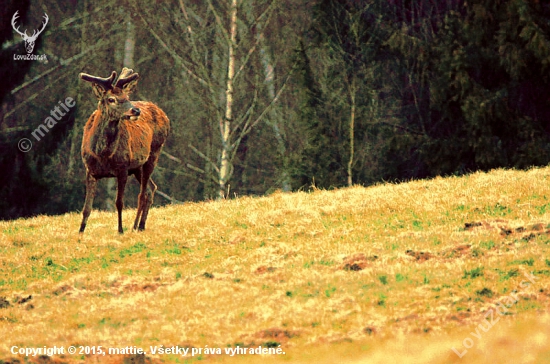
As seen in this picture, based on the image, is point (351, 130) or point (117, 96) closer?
point (117, 96)

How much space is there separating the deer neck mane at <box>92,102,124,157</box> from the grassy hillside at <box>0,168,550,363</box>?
141 cm

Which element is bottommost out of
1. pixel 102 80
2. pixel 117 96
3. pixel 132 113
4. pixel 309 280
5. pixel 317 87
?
pixel 317 87

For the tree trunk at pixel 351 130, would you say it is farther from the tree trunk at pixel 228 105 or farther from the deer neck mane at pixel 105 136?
the deer neck mane at pixel 105 136

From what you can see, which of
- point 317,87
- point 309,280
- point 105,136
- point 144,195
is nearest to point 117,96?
point 105,136

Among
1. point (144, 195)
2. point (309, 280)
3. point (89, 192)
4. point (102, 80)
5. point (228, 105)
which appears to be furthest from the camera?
point (228, 105)

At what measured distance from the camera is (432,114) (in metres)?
29.4

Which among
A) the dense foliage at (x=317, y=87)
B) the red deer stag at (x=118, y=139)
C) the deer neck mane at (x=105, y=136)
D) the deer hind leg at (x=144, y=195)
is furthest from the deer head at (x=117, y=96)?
the dense foliage at (x=317, y=87)

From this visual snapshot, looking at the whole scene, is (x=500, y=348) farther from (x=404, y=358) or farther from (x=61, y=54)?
(x=61, y=54)

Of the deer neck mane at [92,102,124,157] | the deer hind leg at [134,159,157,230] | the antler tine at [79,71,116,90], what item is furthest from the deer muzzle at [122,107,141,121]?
the deer hind leg at [134,159,157,230]

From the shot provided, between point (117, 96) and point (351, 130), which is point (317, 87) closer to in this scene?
point (351, 130)

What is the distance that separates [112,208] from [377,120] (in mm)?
10236

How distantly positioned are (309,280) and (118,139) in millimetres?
5030

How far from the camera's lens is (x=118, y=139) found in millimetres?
15234

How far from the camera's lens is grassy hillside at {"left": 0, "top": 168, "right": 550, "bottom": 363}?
30.6ft
